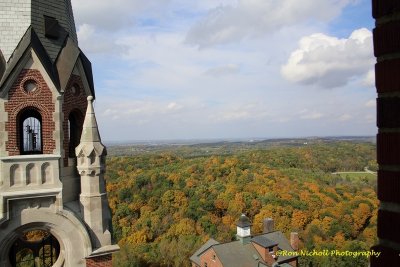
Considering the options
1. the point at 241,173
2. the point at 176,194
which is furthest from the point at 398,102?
the point at 241,173

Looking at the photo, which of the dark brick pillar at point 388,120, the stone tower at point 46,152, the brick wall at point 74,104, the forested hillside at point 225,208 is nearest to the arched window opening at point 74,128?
the brick wall at point 74,104

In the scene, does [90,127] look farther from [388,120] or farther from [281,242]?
[281,242]

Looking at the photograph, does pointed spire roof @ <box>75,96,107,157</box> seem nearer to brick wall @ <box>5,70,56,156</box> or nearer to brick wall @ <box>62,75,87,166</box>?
brick wall @ <box>62,75,87,166</box>

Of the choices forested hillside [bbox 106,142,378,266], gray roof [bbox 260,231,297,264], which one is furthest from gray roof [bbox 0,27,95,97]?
forested hillside [bbox 106,142,378,266]

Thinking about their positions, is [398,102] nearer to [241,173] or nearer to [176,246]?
[176,246]

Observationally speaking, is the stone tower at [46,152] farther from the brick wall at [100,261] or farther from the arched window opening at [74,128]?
the arched window opening at [74,128]

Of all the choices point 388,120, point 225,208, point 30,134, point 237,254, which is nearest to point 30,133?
point 30,134
